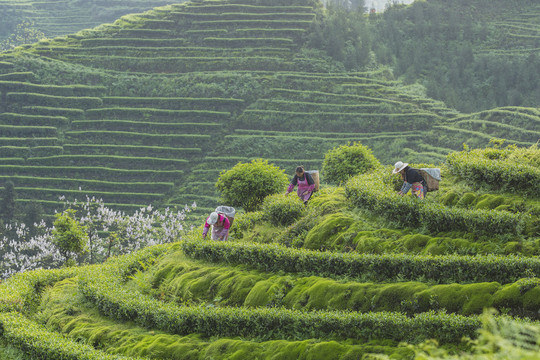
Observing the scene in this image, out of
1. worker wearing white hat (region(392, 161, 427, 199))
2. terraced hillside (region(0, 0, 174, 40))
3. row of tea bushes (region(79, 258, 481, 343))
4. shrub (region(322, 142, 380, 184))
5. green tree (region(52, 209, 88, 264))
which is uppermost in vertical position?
terraced hillside (region(0, 0, 174, 40))

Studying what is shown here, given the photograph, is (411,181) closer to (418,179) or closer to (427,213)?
(418,179)

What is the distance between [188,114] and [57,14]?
276ft

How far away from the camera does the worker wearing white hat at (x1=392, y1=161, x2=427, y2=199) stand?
10281mm

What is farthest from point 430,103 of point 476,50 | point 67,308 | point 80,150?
point 67,308

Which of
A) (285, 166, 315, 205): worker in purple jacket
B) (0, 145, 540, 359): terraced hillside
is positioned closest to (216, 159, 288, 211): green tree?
(285, 166, 315, 205): worker in purple jacket

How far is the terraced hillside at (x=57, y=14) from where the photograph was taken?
105m

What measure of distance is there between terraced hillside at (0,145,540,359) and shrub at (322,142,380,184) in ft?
9.36

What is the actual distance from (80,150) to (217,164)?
38.0 feet

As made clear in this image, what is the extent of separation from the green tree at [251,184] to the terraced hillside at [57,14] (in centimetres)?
10067

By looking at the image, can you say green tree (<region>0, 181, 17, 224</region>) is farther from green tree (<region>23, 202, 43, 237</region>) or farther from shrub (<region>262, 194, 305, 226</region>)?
shrub (<region>262, 194, 305, 226</region>)

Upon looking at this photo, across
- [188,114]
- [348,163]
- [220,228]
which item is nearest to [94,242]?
[348,163]

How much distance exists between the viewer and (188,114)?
4425 centimetres

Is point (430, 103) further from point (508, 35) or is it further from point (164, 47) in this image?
point (164, 47)

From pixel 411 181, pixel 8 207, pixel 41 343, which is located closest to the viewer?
pixel 41 343
